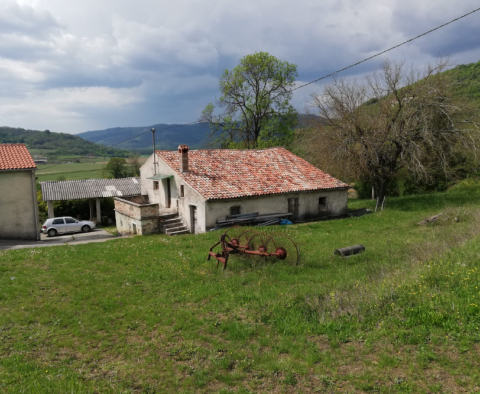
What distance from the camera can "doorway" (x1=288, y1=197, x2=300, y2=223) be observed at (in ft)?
73.8

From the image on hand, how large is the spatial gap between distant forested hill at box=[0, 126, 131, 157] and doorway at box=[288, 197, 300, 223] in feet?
287

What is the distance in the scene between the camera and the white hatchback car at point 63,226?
26.3 meters

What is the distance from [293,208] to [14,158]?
1767 cm

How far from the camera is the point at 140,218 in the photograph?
822 inches

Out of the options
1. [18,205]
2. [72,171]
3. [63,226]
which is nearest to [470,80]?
[63,226]

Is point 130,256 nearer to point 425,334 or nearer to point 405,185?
point 425,334

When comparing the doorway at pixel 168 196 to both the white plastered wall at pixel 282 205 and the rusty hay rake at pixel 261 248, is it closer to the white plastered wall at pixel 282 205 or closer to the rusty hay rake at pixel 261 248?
the white plastered wall at pixel 282 205

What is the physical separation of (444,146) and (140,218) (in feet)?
69.7

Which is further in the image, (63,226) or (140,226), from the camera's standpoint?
(63,226)

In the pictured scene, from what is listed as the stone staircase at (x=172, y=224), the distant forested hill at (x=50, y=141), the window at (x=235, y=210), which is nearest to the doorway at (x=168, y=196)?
the stone staircase at (x=172, y=224)

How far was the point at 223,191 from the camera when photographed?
66.2 ft

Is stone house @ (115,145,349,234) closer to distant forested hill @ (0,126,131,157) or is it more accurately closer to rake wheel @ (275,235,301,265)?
rake wheel @ (275,235,301,265)

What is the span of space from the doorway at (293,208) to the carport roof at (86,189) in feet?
62.9

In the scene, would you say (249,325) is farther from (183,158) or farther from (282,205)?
(183,158)
